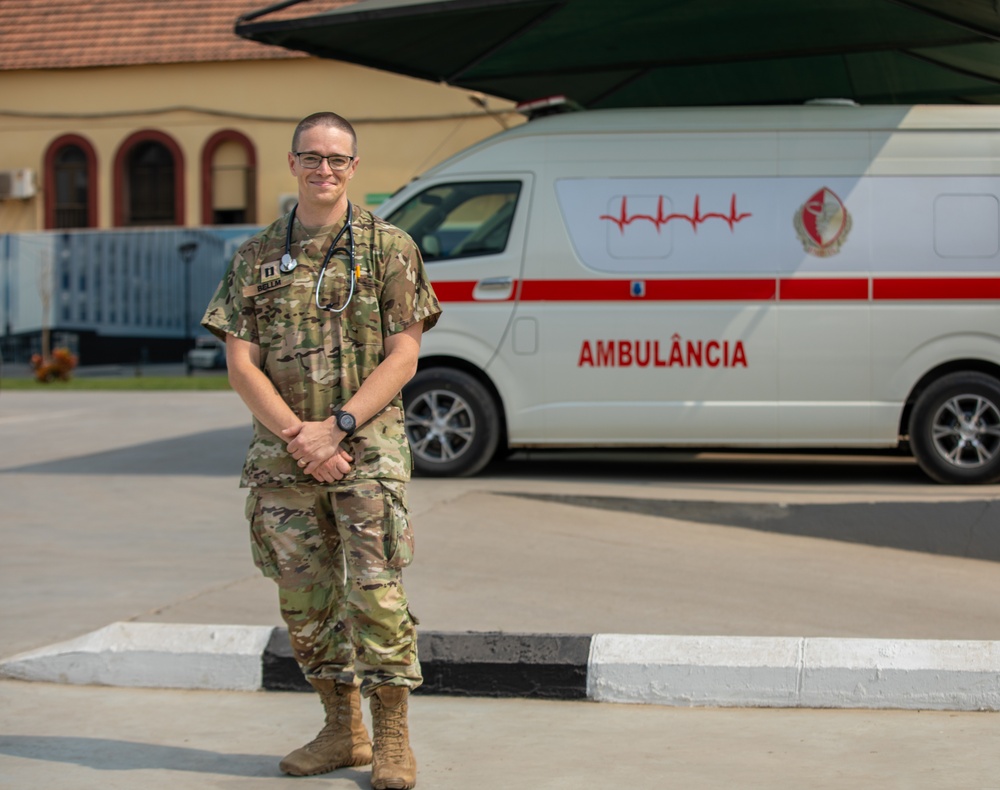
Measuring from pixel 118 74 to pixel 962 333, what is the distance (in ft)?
70.1

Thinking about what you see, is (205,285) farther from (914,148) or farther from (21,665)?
(21,665)

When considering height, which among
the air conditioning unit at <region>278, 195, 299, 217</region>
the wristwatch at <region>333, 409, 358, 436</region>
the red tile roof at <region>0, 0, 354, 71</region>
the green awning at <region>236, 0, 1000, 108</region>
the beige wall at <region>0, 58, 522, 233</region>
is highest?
the red tile roof at <region>0, 0, 354, 71</region>

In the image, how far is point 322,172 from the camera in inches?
152

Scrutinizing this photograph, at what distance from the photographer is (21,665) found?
512cm

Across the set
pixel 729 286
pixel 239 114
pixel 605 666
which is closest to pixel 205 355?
pixel 239 114

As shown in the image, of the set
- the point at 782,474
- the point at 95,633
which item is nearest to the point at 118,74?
the point at 782,474

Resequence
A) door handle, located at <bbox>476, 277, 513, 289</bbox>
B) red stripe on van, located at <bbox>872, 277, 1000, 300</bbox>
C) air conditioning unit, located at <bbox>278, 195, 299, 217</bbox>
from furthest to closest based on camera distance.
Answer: air conditioning unit, located at <bbox>278, 195, 299, 217</bbox> < door handle, located at <bbox>476, 277, 513, 289</bbox> < red stripe on van, located at <bbox>872, 277, 1000, 300</bbox>

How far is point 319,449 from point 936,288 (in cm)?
640

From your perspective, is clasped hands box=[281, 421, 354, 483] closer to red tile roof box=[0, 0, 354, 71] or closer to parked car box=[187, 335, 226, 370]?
red tile roof box=[0, 0, 354, 71]

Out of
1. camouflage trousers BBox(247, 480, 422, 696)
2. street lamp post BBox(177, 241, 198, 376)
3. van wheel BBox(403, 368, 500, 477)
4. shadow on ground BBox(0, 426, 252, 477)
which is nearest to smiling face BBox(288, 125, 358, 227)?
camouflage trousers BBox(247, 480, 422, 696)

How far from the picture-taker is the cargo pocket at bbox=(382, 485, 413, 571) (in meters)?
3.86

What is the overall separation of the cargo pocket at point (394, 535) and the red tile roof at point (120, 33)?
2310 centimetres

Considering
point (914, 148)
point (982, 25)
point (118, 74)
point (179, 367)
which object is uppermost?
point (118, 74)

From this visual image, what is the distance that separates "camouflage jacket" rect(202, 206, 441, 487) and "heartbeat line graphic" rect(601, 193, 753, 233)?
5620mm
